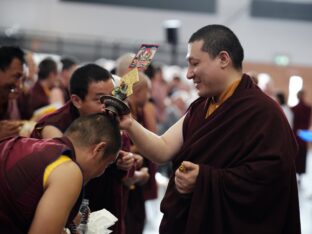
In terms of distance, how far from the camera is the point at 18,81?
3.07 m

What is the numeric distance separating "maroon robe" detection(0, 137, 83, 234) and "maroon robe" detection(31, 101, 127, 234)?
0.68m

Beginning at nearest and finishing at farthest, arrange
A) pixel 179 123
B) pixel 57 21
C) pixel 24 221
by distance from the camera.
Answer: pixel 24 221, pixel 179 123, pixel 57 21

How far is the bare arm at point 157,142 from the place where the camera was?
2.31 metres

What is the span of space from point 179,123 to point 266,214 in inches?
22.6

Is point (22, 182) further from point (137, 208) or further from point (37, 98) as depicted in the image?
point (37, 98)

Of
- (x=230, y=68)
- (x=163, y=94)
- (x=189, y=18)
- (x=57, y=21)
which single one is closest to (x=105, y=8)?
(x=57, y=21)

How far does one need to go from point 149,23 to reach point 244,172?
43.8 feet

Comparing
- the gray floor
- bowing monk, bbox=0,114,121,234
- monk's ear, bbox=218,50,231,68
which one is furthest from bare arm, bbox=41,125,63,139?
the gray floor

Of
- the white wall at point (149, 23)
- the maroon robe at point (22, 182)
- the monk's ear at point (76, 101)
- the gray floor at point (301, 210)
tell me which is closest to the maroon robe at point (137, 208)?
the monk's ear at point (76, 101)

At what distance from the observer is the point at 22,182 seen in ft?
5.90

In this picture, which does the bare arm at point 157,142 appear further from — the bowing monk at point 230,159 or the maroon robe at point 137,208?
the maroon robe at point 137,208

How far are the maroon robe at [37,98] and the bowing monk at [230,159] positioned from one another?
7.15 ft

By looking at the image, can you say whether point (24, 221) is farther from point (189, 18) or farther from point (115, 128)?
point (189, 18)

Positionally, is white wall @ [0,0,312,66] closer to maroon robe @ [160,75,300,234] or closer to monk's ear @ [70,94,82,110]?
monk's ear @ [70,94,82,110]
